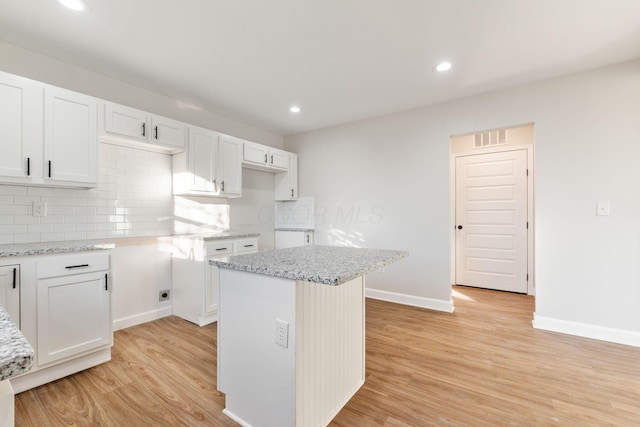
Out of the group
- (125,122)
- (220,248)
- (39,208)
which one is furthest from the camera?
(220,248)

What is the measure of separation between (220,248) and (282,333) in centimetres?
193

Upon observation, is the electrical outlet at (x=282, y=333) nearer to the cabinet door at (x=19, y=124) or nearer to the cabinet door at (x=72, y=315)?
the cabinet door at (x=72, y=315)

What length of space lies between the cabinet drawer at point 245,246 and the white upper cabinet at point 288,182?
1294 mm

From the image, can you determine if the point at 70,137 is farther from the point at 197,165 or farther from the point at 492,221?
the point at 492,221

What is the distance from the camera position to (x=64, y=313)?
202 centimetres

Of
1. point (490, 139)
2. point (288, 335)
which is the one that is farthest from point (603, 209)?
point (288, 335)

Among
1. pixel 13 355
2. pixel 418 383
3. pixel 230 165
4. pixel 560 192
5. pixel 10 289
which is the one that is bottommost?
pixel 418 383

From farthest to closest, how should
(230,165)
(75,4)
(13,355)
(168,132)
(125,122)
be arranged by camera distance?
(230,165), (168,132), (125,122), (75,4), (13,355)

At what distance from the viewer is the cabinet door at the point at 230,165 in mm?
3427

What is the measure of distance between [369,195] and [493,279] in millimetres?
2315

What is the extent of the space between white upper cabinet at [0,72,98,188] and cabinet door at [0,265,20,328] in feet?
2.19

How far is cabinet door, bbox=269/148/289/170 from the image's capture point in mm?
4155

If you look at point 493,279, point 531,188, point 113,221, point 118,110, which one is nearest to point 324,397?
point 113,221

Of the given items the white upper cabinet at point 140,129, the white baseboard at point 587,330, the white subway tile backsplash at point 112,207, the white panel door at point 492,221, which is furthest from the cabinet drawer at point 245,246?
the white panel door at point 492,221
